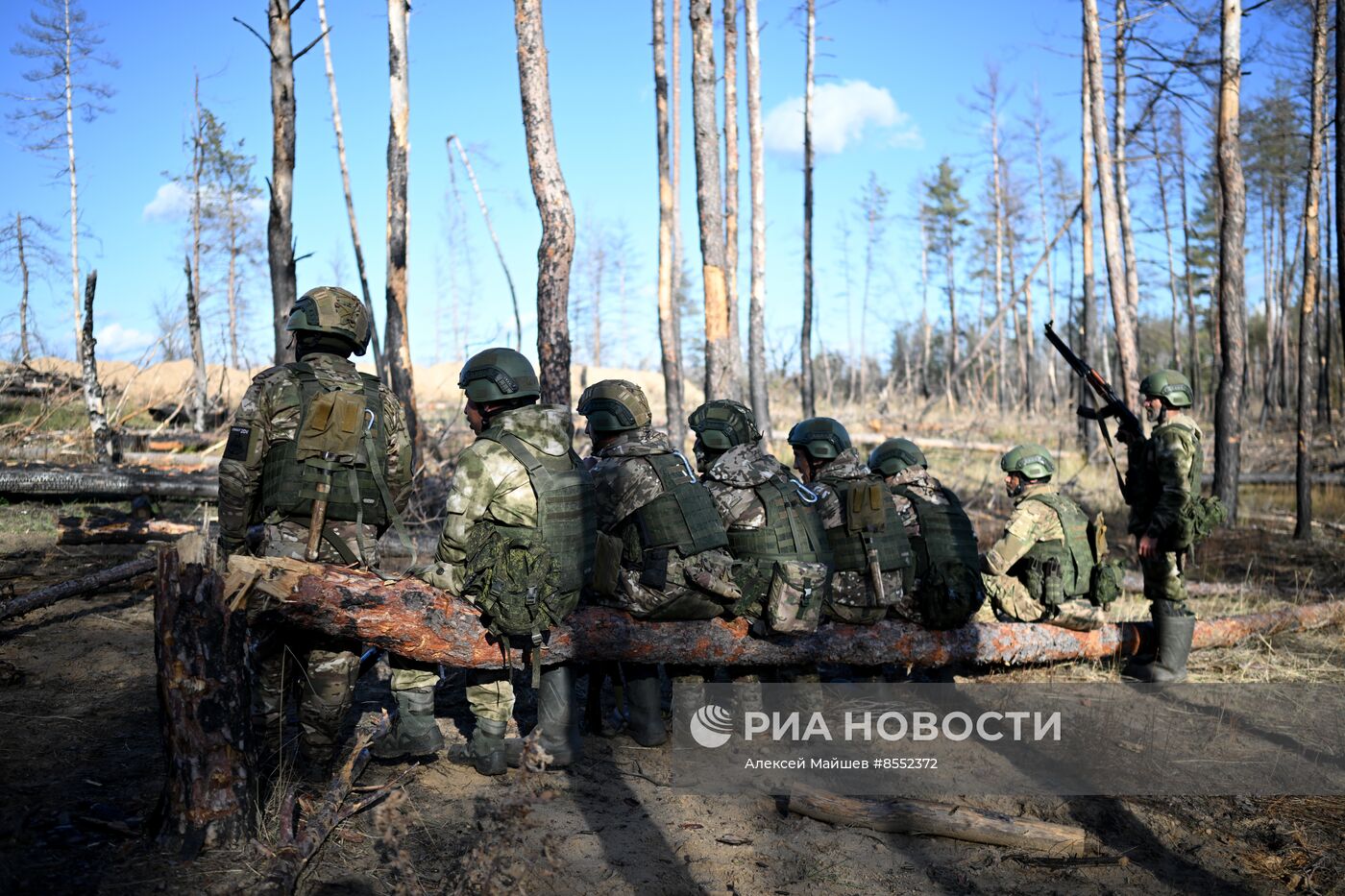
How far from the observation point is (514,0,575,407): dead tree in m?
7.99

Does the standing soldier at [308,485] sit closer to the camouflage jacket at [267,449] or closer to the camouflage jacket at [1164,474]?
the camouflage jacket at [267,449]

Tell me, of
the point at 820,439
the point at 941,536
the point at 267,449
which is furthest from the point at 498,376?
the point at 941,536

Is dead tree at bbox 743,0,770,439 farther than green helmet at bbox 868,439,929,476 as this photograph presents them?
Yes

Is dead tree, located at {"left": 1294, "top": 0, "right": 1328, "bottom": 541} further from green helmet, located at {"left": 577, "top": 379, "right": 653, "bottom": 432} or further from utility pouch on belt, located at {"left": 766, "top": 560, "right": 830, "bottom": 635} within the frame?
green helmet, located at {"left": 577, "top": 379, "right": 653, "bottom": 432}

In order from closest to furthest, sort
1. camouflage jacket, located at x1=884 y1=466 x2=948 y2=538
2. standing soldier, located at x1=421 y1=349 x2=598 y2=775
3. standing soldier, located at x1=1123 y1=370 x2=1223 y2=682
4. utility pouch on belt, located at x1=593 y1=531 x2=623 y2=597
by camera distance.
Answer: standing soldier, located at x1=421 y1=349 x2=598 y2=775 → utility pouch on belt, located at x1=593 y1=531 x2=623 y2=597 → camouflage jacket, located at x1=884 y1=466 x2=948 y2=538 → standing soldier, located at x1=1123 y1=370 x2=1223 y2=682

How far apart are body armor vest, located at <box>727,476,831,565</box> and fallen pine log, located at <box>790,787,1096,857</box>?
143 centimetres

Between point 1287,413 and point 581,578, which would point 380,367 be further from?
point 1287,413

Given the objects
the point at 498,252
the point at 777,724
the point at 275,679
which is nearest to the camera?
the point at 275,679

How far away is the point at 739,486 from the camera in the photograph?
5539mm

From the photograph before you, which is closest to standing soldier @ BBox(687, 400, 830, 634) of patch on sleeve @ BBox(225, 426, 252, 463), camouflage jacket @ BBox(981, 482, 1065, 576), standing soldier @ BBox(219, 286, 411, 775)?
camouflage jacket @ BBox(981, 482, 1065, 576)

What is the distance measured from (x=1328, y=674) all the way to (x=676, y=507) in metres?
5.35

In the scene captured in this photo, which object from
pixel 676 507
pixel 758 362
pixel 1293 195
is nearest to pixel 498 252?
pixel 758 362

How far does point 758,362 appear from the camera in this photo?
15.3 m

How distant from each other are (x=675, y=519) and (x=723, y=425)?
36.0 inches
